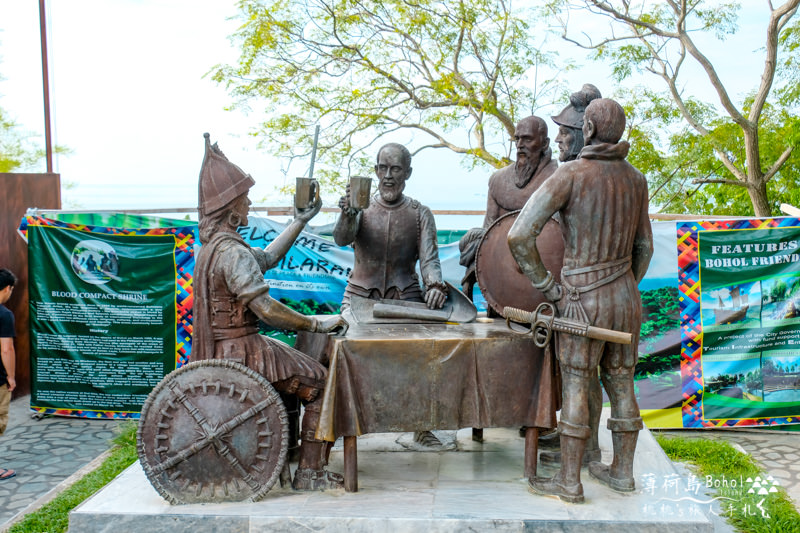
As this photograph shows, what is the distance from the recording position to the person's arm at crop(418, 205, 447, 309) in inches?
183

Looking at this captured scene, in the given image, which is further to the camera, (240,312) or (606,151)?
(240,312)

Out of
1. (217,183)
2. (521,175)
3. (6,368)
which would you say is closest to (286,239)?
(217,183)

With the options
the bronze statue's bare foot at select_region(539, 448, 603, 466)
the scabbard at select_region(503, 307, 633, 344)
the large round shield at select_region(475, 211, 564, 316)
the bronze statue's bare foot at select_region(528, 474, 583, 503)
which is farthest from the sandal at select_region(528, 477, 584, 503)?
the large round shield at select_region(475, 211, 564, 316)

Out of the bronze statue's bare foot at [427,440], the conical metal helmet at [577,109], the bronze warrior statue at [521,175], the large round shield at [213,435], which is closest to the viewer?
the large round shield at [213,435]

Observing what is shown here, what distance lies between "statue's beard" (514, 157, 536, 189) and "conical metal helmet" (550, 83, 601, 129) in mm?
369

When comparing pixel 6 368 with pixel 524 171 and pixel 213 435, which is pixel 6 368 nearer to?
pixel 213 435

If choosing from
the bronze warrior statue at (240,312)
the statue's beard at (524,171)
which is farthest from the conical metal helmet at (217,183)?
the statue's beard at (524,171)

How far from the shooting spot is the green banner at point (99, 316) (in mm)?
6914

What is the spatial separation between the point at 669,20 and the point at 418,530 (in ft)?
30.4

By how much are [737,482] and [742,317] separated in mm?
1769

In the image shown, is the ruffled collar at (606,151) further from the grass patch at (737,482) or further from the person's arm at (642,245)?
→ the grass patch at (737,482)

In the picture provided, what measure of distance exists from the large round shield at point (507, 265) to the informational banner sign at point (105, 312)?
3.43m

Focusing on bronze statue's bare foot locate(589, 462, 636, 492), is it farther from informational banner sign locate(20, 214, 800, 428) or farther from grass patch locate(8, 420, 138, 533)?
grass patch locate(8, 420, 138, 533)

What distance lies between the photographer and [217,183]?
3938 mm
